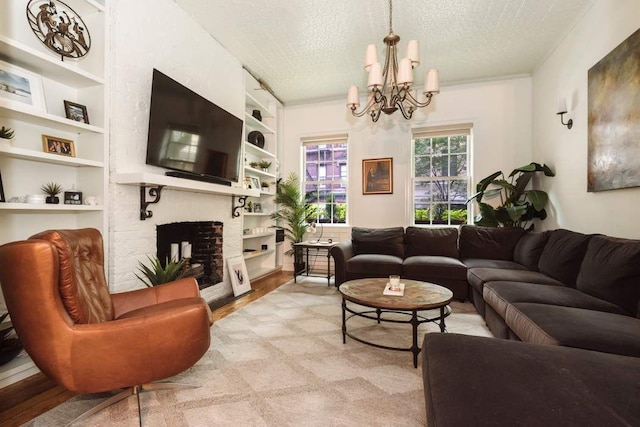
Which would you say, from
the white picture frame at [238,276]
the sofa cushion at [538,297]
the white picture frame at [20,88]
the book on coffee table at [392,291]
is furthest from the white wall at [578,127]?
the white picture frame at [20,88]

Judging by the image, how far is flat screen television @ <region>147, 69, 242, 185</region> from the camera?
8.61 feet

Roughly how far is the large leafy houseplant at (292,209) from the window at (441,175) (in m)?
1.80

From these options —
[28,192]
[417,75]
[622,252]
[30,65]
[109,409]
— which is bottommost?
[109,409]

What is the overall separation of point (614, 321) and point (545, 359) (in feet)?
2.72

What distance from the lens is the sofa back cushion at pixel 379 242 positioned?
13.6ft

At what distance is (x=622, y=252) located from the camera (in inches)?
76.7

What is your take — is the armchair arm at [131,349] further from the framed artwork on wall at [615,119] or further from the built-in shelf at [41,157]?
the framed artwork on wall at [615,119]

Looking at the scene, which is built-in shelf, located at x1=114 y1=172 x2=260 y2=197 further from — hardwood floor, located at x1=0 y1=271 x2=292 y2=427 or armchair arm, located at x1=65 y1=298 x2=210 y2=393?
hardwood floor, located at x1=0 y1=271 x2=292 y2=427

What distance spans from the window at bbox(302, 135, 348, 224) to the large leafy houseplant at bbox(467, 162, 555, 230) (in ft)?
6.72

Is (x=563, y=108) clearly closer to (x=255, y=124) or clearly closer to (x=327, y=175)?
(x=327, y=175)

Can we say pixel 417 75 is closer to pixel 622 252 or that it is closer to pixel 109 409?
pixel 622 252

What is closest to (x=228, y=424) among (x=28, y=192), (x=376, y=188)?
(x=28, y=192)

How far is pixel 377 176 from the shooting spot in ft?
16.3

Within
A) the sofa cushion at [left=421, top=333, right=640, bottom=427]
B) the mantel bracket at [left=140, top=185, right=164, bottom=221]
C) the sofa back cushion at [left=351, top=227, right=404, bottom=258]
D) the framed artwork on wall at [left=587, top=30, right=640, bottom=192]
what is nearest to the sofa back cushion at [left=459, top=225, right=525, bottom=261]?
the sofa back cushion at [left=351, top=227, right=404, bottom=258]
